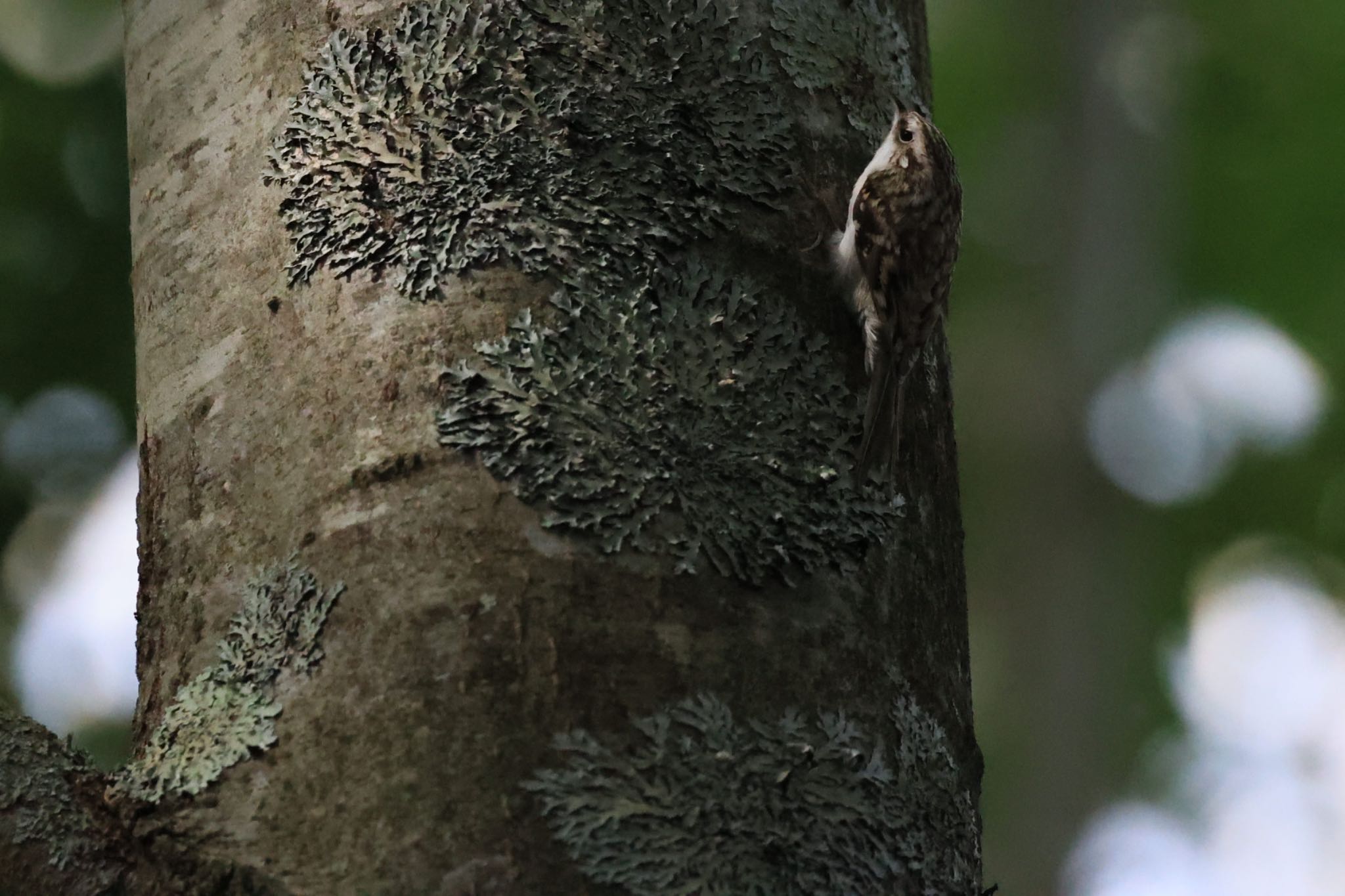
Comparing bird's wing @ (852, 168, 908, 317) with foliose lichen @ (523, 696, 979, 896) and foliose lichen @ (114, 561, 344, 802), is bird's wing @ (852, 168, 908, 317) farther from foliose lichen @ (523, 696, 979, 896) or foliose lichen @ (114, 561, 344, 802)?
foliose lichen @ (114, 561, 344, 802)

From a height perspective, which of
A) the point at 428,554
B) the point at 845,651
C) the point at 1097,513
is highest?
the point at 428,554

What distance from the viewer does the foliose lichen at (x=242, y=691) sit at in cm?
157

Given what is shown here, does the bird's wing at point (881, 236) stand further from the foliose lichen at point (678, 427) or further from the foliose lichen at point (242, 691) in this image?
the foliose lichen at point (242, 691)

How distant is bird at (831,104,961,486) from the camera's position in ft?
6.15

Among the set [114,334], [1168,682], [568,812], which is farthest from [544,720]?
[1168,682]

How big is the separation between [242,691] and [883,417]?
2.63 ft

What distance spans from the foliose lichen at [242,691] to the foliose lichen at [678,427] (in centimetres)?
23

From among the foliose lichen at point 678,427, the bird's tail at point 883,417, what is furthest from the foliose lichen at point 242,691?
the bird's tail at point 883,417

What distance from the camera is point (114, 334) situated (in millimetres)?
5641

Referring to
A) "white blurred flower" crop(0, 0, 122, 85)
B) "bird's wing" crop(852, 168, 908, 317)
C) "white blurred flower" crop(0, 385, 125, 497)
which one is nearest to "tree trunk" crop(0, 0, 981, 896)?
"bird's wing" crop(852, 168, 908, 317)

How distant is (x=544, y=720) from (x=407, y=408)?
378 millimetres

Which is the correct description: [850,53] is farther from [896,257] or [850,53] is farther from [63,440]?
[63,440]

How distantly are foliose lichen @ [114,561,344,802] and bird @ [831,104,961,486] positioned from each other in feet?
2.10

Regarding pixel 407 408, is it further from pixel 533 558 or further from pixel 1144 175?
pixel 1144 175
